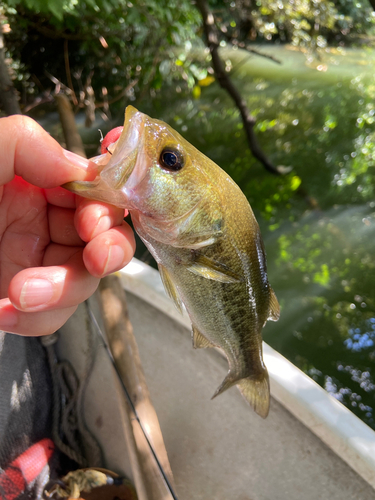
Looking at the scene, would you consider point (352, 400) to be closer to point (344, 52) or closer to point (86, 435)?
point (86, 435)

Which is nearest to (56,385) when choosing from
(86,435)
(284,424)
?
(86,435)

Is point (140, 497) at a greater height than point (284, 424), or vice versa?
point (140, 497)

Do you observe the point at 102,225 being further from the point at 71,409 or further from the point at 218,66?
the point at 218,66

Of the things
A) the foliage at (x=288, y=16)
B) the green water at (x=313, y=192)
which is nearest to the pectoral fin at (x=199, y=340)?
the green water at (x=313, y=192)

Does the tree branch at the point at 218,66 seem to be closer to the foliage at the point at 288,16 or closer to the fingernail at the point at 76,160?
the foliage at the point at 288,16

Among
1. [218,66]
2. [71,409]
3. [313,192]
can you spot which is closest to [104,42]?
[218,66]

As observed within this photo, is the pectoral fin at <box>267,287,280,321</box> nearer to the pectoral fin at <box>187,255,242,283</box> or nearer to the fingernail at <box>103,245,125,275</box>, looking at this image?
the pectoral fin at <box>187,255,242,283</box>
